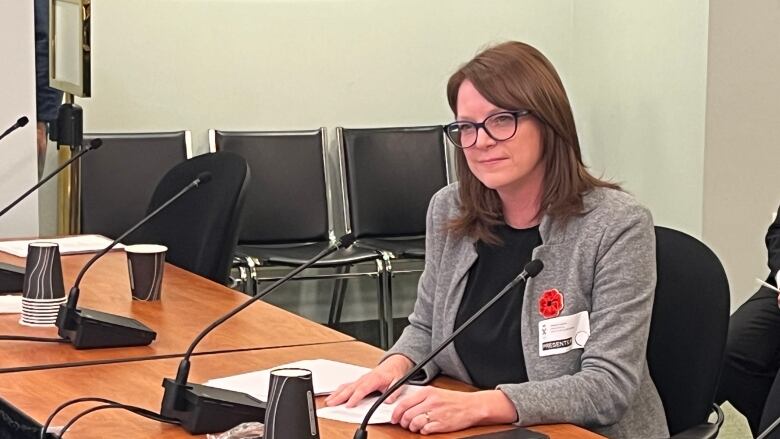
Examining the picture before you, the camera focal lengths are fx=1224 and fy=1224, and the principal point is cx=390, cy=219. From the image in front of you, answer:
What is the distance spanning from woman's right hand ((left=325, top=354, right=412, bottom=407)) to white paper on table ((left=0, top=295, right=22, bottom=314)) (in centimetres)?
101

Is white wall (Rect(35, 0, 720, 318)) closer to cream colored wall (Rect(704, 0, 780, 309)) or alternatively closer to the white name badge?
cream colored wall (Rect(704, 0, 780, 309))

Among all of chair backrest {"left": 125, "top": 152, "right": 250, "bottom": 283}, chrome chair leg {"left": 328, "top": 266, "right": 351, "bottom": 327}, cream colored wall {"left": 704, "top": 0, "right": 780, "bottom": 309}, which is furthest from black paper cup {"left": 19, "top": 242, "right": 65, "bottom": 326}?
cream colored wall {"left": 704, "top": 0, "right": 780, "bottom": 309}

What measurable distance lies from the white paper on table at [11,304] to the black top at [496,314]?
3.53ft

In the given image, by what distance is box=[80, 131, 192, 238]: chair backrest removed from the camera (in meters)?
4.82

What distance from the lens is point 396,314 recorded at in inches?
214

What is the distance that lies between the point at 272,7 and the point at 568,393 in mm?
3575

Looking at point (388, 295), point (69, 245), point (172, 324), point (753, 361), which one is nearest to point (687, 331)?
point (172, 324)

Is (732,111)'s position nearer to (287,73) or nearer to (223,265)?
(287,73)

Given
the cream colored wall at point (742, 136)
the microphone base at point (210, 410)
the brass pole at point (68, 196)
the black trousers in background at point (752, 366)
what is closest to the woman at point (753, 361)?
the black trousers in background at point (752, 366)

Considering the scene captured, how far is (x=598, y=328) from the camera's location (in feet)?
6.81

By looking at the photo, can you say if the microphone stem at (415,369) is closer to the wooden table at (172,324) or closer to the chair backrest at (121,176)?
the wooden table at (172,324)

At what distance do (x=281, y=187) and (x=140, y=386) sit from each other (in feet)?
9.86

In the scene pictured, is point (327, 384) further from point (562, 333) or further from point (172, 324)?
point (172, 324)

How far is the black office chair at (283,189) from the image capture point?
16.6ft
